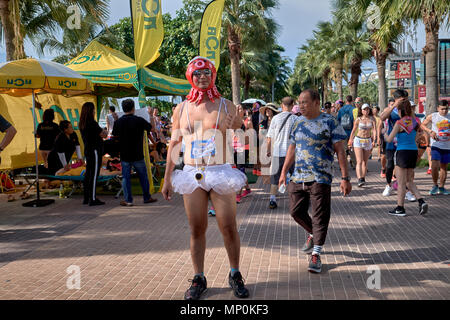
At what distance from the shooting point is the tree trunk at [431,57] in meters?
13.5

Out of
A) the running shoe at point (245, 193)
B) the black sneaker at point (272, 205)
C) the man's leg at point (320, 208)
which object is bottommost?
the black sneaker at point (272, 205)

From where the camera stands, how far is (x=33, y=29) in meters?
17.0

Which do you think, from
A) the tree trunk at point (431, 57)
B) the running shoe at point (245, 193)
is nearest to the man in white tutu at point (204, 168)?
the running shoe at point (245, 193)

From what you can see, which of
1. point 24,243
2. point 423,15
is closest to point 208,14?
point 423,15

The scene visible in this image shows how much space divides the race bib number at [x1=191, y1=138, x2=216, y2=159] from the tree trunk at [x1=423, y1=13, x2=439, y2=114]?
12.3m

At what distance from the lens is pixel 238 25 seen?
2275cm

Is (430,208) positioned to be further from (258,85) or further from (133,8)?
(258,85)

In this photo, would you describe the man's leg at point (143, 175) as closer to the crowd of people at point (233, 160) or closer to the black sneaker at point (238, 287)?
the crowd of people at point (233, 160)

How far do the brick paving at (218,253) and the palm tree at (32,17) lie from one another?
622 centimetres

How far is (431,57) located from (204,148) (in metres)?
12.4

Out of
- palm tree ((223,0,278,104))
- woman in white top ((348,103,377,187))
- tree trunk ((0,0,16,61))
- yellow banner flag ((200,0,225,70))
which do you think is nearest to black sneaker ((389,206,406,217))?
woman in white top ((348,103,377,187))

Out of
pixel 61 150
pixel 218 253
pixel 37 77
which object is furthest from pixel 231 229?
pixel 61 150

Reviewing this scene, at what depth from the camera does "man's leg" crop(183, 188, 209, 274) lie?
367cm

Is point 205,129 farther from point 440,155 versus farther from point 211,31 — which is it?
point 211,31
